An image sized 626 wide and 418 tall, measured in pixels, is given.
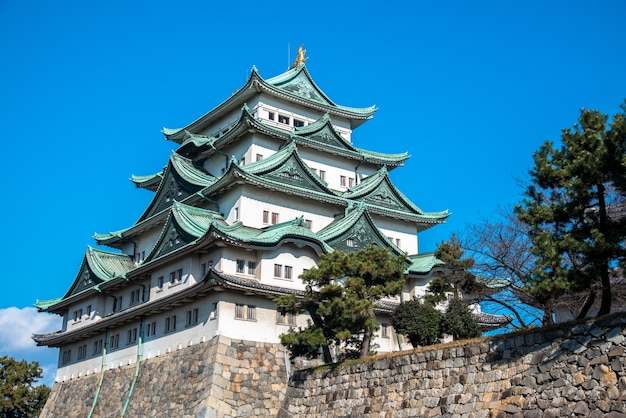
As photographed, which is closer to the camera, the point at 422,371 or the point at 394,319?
the point at 422,371

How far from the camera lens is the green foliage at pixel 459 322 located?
103ft

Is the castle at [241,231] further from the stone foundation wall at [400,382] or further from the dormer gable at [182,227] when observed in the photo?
the stone foundation wall at [400,382]

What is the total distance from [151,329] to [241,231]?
24.1 ft

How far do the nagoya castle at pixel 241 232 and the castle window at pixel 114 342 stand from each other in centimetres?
8

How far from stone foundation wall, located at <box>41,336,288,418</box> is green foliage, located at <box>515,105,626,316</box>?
53.1 feet

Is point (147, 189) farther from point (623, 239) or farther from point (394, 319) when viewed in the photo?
point (623, 239)

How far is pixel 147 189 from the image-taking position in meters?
53.0

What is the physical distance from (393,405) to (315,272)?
276 inches

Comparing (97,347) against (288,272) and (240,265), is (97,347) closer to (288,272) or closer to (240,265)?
(240,265)

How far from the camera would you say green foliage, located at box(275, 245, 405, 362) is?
29.4 m

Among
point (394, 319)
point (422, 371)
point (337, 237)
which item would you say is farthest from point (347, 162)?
point (422, 371)

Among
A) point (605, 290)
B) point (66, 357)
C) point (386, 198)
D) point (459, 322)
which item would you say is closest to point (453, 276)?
point (459, 322)

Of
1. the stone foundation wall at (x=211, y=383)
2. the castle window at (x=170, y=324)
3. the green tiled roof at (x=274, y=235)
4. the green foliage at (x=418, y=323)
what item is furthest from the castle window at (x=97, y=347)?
the green foliage at (x=418, y=323)

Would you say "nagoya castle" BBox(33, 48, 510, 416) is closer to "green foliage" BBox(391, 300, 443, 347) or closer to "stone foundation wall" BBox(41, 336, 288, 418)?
"stone foundation wall" BBox(41, 336, 288, 418)
